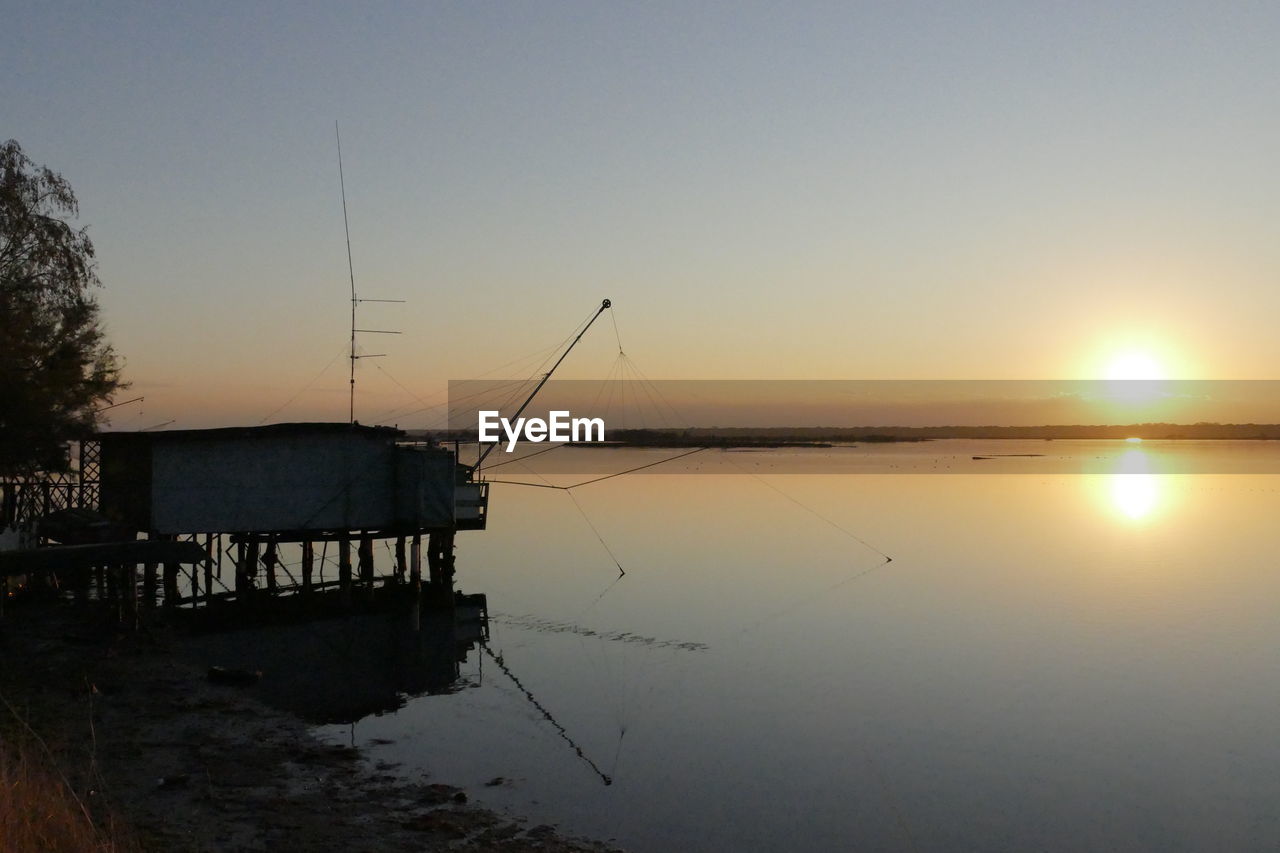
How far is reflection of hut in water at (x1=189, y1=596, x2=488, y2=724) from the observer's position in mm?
23656

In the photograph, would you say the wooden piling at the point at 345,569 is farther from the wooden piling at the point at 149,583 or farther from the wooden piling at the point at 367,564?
the wooden piling at the point at 149,583

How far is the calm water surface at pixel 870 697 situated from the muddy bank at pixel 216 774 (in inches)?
50.9

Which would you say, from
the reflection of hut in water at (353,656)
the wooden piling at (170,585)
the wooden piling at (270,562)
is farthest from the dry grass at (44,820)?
the wooden piling at (270,562)

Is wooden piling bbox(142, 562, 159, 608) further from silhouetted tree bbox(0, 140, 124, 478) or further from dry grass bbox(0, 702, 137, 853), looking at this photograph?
dry grass bbox(0, 702, 137, 853)

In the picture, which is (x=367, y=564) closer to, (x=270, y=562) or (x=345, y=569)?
(x=345, y=569)

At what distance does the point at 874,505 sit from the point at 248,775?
2670 inches

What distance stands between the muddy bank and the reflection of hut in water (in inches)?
68.1

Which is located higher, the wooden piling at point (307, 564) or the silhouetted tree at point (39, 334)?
the silhouetted tree at point (39, 334)

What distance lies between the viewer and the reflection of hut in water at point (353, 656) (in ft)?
77.6

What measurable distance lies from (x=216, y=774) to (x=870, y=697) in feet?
47.8

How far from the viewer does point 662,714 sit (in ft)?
75.9

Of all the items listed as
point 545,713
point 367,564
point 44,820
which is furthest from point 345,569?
point 44,820

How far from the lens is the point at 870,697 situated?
969 inches

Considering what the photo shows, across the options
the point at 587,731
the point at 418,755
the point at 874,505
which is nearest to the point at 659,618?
the point at 587,731
